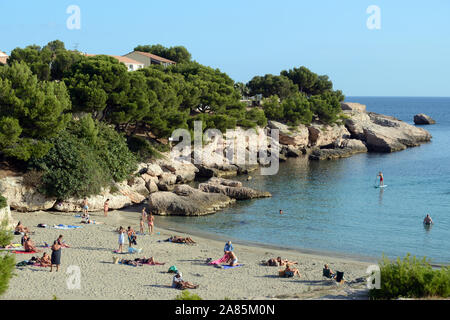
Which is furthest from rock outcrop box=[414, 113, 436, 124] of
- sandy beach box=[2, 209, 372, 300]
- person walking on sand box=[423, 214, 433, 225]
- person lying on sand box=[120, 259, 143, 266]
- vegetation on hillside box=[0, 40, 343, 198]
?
person lying on sand box=[120, 259, 143, 266]

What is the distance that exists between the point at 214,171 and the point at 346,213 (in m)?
16.8

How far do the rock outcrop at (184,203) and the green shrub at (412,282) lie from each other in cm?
2028

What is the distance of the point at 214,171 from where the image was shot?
49469 millimetres

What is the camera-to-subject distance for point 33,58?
54.1 m

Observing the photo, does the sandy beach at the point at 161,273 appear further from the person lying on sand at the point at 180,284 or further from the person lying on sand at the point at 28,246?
the person lying on sand at the point at 28,246

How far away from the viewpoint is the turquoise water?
28.9 meters

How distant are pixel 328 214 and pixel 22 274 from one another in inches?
890

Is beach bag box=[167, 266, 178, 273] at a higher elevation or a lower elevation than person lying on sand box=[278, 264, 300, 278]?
higher

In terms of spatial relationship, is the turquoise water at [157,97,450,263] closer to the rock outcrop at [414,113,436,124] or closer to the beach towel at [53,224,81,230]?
the beach towel at [53,224,81,230]

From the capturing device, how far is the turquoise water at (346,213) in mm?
28875

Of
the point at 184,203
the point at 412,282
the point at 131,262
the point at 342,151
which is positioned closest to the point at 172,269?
the point at 131,262

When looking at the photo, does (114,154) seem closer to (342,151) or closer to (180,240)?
(180,240)
